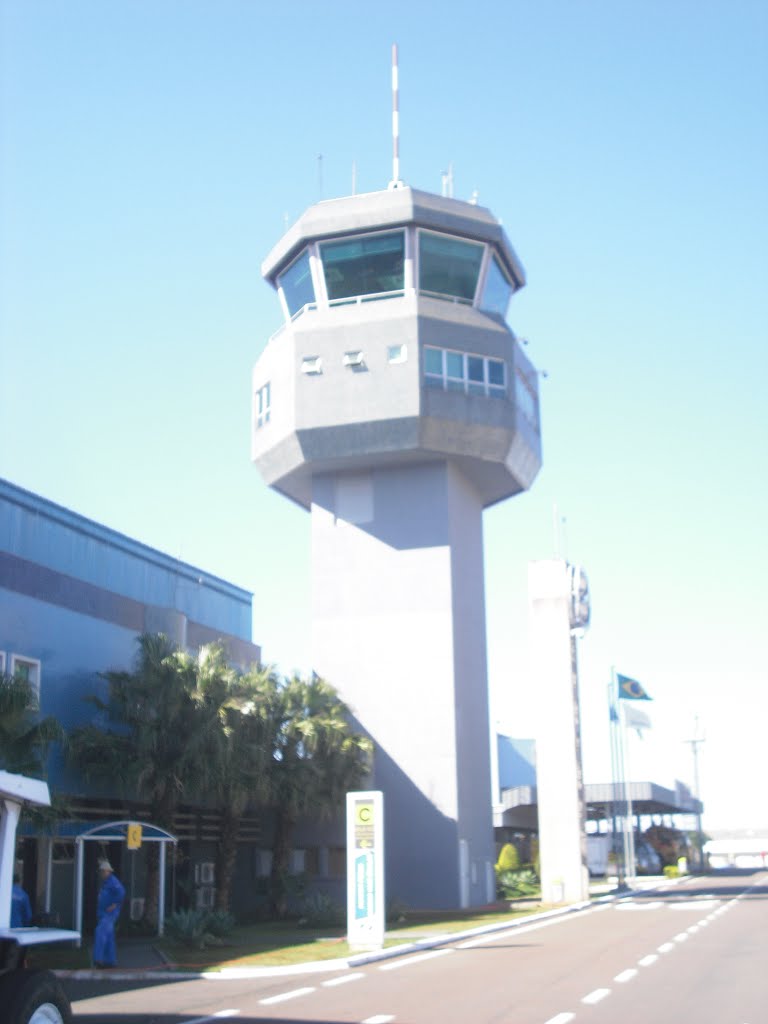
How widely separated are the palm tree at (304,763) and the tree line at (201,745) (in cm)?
4

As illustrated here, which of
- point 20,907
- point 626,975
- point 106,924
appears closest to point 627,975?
point 626,975

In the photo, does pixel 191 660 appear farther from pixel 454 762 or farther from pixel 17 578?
pixel 454 762

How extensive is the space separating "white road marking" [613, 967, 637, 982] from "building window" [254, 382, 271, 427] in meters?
30.7

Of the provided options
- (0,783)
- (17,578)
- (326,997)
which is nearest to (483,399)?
(17,578)

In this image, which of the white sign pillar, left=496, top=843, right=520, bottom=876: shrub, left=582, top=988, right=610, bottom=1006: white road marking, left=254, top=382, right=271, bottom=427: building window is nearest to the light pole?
left=496, top=843, right=520, bottom=876: shrub

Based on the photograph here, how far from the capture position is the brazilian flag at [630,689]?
5953 centimetres

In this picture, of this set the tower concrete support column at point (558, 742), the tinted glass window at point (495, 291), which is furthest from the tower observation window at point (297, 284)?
the tower concrete support column at point (558, 742)

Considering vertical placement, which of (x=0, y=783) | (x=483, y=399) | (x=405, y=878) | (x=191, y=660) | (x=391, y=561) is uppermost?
(x=483, y=399)

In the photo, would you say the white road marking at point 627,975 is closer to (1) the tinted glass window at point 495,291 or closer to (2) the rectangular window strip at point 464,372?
(2) the rectangular window strip at point 464,372

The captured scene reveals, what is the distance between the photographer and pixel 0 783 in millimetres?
9047

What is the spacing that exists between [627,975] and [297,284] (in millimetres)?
32948

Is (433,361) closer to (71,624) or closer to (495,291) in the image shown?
(495,291)

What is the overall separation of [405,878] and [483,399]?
56.0ft

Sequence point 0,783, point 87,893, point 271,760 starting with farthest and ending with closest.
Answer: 1. point 271,760
2. point 87,893
3. point 0,783
